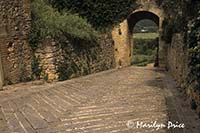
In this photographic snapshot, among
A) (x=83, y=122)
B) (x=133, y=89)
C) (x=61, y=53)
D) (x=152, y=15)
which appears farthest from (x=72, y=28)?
(x=152, y=15)

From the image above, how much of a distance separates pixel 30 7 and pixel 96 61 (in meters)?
4.17

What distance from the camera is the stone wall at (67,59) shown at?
30.3 feet

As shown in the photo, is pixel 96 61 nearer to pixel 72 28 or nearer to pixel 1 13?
pixel 72 28

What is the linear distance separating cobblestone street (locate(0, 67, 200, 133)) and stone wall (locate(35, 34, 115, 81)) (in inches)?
73.5

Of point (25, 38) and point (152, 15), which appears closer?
point (25, 38)

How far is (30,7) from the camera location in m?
9.47

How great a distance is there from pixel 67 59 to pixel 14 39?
2.07 metres

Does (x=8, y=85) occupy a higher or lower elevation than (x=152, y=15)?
lower

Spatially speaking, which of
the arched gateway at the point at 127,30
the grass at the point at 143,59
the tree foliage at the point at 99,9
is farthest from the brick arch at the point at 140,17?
the grass at the point at 143,59

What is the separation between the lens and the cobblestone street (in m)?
4.31

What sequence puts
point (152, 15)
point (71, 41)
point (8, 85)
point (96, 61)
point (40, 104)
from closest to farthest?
point (40, 104), point (8, 85), point (71, 41), point (96, 61), point (152, 15)

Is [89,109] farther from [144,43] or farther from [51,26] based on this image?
[144,43]

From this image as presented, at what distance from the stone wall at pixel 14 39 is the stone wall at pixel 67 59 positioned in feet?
1.69

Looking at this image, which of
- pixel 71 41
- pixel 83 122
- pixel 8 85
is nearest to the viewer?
pixel 83 122
